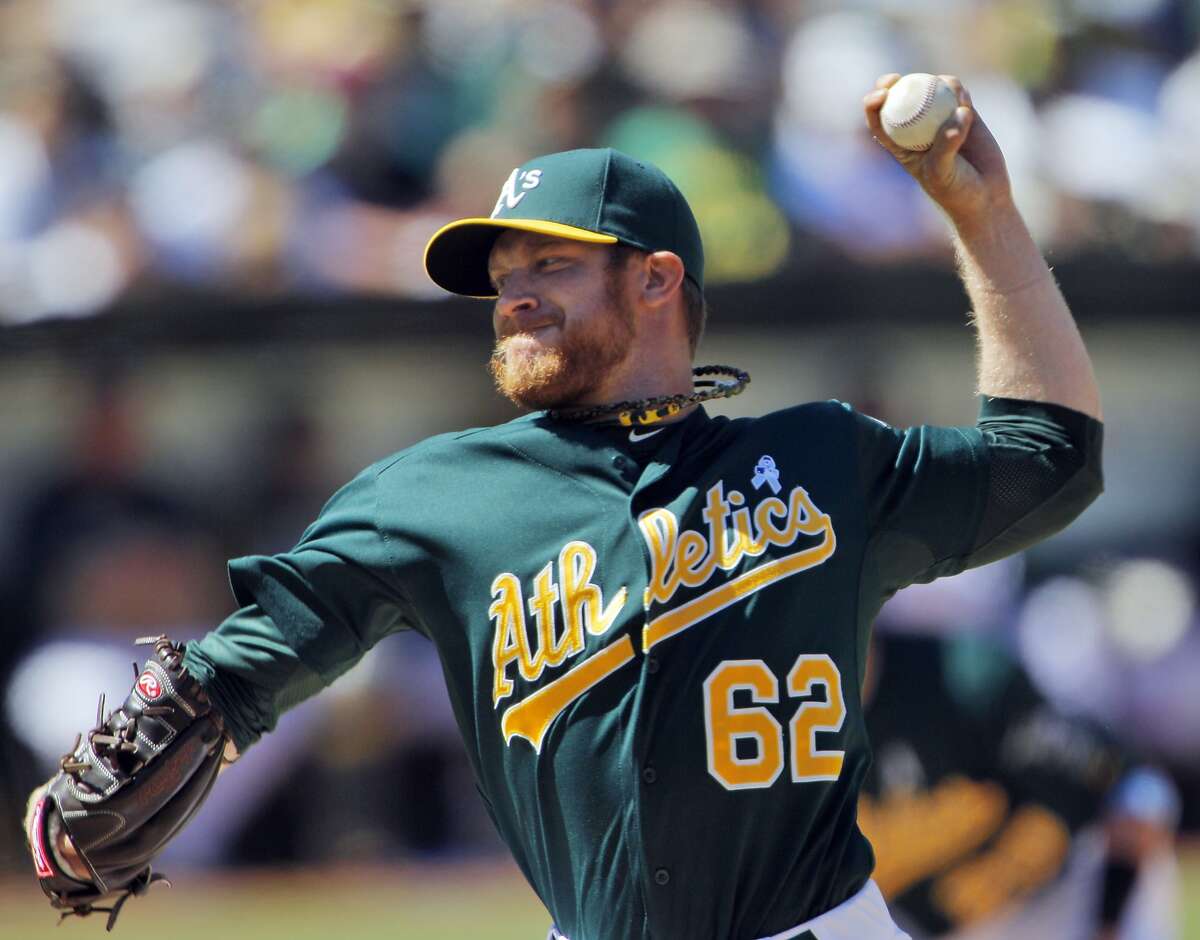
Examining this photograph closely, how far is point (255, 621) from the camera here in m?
2.49

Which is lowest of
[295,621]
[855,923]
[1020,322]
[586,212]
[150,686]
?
[855,923]

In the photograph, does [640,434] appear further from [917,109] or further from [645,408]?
[917,109]

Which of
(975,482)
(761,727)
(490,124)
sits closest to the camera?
(761,727)

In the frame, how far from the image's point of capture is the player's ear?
266cm

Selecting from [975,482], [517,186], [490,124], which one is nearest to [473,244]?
[517,186]

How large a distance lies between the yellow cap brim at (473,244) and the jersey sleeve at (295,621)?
0.43 m

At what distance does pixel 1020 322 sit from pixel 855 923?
2.86 ft

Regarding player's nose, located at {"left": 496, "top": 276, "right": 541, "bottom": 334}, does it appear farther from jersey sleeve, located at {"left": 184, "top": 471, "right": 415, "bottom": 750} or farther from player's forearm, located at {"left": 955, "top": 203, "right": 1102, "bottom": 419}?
player's forearm, located at {"left": 955, "top": 203, "right": 1102, "bottom": 419}

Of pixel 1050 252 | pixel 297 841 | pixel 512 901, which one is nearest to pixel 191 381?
pixel 297 841

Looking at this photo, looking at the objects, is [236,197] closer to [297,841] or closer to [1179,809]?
[297,841]

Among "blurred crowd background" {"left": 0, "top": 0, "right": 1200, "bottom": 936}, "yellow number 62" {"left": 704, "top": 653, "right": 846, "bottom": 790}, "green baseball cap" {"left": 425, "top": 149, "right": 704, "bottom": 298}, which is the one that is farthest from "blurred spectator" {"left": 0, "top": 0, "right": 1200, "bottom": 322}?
"yellow number 62" {"left": 704, "top": 653, "right": 846, "bottom": 790}

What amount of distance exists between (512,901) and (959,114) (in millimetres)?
4845

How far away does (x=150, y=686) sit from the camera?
8.11 ft

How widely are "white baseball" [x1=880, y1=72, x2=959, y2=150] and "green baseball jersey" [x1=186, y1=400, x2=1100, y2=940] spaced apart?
0.40m
